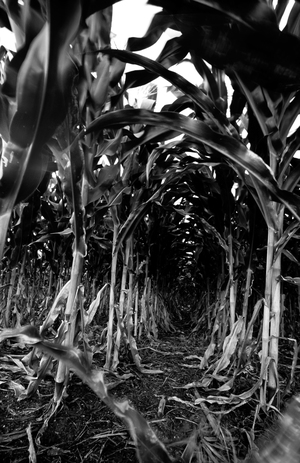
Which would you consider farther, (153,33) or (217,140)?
(153,33)

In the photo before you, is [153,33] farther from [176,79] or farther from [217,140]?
[217,140]

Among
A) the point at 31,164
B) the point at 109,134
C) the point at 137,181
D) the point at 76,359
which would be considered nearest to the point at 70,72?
the point at 31,164

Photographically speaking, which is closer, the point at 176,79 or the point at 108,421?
the point at 176,79

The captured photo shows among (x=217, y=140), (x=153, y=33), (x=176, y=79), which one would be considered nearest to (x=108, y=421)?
(x=217, y=140)

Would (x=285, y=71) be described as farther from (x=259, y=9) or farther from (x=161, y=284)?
(x=161, y=284)

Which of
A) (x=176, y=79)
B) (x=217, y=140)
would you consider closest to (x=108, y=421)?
(x=217, y=140)

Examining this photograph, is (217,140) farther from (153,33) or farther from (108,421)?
(108,421)

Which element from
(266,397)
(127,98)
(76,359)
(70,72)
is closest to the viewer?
(76,359)

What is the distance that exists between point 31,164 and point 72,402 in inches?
32.8

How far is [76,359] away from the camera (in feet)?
1.14

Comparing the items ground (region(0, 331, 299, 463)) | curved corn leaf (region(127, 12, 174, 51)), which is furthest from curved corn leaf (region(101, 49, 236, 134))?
ground (region(0, 331, 299, 463))

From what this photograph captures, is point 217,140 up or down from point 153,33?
down

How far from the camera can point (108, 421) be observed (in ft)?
2.84

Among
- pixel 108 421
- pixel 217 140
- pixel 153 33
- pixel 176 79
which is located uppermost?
pixel 153 33
